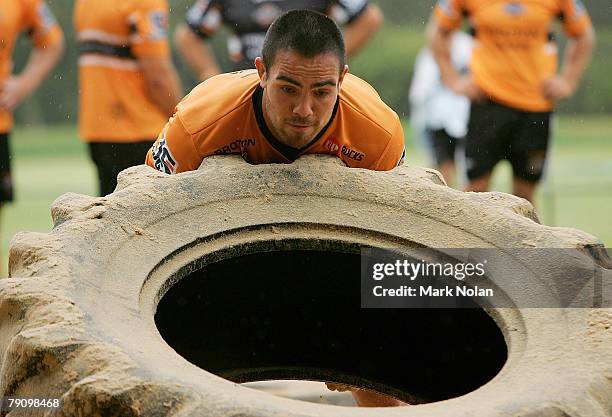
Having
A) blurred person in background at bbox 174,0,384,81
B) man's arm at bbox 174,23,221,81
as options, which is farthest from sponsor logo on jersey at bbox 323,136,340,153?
man's arm at bbox 174,23,221,81

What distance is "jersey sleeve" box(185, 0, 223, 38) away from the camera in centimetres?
636

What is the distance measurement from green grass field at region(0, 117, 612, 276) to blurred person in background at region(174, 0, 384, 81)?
1.92m

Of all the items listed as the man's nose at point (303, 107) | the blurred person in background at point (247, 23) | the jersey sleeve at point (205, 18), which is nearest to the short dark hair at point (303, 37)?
the man's nose at point (303, 107)

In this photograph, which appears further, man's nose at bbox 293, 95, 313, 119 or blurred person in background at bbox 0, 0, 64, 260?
blurred person in background at bbox 0, 0, 64, 260

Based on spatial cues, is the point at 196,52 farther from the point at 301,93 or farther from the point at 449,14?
the point at 301,93

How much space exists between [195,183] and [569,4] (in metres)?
4.16

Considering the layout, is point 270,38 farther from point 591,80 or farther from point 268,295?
point 591,80

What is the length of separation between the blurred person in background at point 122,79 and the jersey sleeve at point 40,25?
43 cm

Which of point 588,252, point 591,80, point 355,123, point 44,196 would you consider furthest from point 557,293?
point 591,80

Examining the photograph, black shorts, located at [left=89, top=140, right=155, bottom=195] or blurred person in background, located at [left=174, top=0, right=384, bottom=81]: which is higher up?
blurred person in background, located at [left=174, top=0, right=384, bottom=81]

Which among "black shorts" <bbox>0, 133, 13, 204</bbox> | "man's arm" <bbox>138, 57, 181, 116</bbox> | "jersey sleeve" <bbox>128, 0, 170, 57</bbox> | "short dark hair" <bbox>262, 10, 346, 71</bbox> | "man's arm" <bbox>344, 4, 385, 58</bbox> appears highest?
"man's arm" <bbox>344, 4, 385, 58</bbox>

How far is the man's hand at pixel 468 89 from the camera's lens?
6.73 meters

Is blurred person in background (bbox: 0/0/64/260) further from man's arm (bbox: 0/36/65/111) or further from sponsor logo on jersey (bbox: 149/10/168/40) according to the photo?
sponsor logo on jersey (bbox: 149/10/168/40)

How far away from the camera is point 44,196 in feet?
32.6
